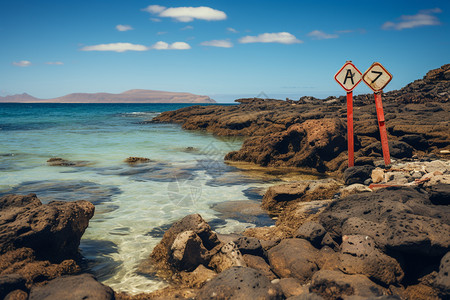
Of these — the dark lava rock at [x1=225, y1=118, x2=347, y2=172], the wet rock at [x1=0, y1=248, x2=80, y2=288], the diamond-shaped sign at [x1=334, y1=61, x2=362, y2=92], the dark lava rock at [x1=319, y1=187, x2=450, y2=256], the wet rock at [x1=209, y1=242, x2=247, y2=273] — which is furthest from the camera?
the dark lava rock at [x1=225, y1=118, x2=347, y2=172]

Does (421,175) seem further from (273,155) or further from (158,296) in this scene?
(273,155)

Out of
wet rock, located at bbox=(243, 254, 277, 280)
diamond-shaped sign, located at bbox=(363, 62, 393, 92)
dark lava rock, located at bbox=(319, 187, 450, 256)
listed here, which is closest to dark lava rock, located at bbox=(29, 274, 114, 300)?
wet rock, located at bbox=(243, 254, 277, 280)

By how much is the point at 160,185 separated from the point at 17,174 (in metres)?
5.38

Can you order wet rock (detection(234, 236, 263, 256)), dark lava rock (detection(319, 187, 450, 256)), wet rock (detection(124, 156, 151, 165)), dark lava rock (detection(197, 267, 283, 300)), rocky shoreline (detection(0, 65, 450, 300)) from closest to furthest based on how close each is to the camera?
1. dark lava rock (detection(197, 267, 283, 300))
2. rocky shoreline (detection(0, 65, 450, 300))
3. dark lava rock (detection(319, 187, 450, 256))
4. wet rock (detection(234, 236, 263, 256))
5. wet rock (detection(124, 156, 151, 165))

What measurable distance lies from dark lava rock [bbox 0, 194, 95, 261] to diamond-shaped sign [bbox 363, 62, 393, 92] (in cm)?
628

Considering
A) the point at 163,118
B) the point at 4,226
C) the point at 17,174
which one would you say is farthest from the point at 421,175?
the point at 163,118

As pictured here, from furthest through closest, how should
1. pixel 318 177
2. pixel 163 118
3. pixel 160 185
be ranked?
pixel 163 118 < pixel 318 177 < pixel 160 185

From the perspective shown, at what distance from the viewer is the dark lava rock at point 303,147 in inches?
481

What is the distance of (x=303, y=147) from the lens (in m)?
12.8

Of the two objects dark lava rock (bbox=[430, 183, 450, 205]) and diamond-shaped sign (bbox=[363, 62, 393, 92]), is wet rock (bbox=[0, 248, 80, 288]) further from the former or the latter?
diamond-shaped sign (bbox=[363, 62, 393, 92])

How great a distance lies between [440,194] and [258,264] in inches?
111

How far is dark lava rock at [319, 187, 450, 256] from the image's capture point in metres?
3.82

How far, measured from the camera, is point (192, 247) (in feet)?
15.4

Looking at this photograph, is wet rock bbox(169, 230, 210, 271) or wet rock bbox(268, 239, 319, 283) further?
wet rock bbox(169, 230, 210, 271)
